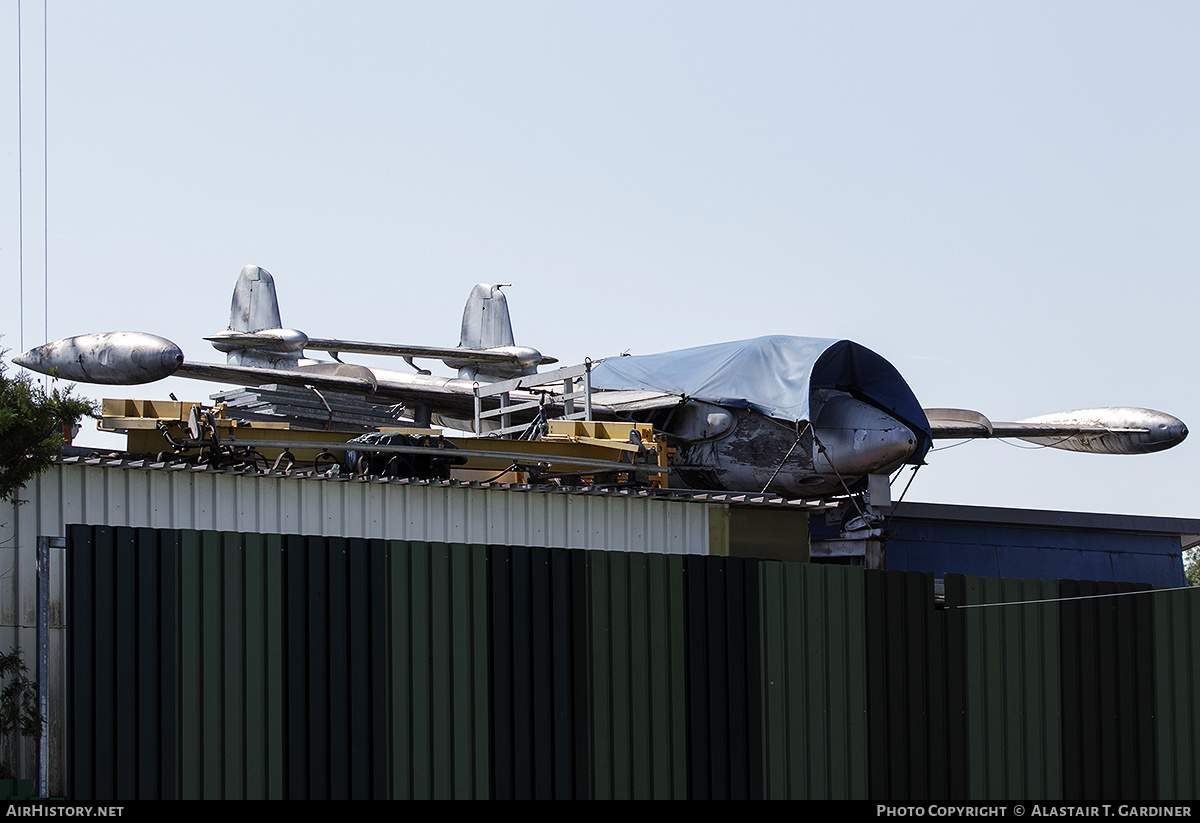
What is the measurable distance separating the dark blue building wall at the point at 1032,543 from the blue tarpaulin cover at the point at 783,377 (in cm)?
Result: 127

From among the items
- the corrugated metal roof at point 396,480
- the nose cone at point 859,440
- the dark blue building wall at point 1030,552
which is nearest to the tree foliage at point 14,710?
the corrugated metal roof at point 396,480

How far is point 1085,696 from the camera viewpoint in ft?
44.7

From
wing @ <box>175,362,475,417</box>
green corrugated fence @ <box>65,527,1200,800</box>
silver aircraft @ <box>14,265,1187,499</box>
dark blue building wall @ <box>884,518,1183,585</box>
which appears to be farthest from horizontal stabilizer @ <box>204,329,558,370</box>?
green corrugated fence @ <box>65,527,1200,800</box>

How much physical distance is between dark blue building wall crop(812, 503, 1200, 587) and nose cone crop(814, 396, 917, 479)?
884mm

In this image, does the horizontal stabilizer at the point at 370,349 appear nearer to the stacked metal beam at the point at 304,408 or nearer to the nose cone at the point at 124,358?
the stacked metal beam at the point at 304,408

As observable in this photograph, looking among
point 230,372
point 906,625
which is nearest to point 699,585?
point 906,625

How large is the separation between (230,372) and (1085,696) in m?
17.6

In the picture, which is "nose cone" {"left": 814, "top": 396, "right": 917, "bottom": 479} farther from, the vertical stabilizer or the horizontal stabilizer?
the vertical stabilizer

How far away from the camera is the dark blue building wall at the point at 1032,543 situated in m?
22.4

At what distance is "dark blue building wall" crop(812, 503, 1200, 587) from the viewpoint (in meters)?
22.4

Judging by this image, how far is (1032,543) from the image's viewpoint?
2339 centimetres

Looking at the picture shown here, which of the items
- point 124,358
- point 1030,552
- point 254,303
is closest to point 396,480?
point 124,358

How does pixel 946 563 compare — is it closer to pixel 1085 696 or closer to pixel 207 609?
pixel 1085 696

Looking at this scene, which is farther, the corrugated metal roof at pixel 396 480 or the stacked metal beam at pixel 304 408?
the stacked metal beam at pixel 304 408
